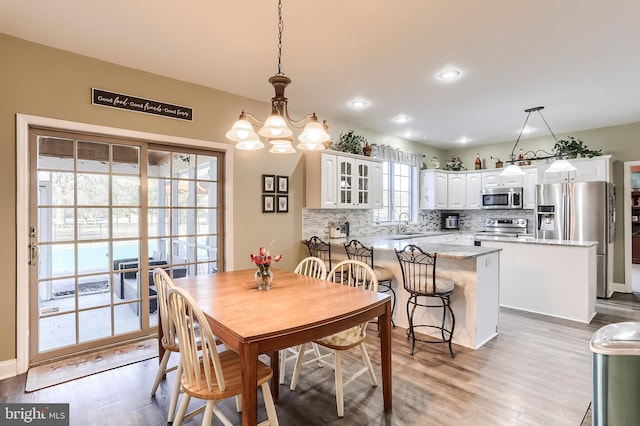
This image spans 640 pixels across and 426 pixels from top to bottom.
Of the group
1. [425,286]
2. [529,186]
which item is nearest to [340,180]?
[425,286]

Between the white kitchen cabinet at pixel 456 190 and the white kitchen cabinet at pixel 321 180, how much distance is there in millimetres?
3305

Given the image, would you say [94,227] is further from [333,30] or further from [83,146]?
[333,30]

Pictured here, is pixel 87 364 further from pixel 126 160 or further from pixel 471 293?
pixel 471 293

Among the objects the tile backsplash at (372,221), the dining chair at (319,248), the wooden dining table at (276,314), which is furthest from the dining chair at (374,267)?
the wooden dining table at (276,314)

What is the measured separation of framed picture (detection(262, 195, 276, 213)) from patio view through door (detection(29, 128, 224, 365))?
2.37ft

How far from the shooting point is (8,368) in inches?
106

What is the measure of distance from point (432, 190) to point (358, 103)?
303 centimetres

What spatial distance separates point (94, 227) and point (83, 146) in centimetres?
77

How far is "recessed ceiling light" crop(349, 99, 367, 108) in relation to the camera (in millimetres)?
4239

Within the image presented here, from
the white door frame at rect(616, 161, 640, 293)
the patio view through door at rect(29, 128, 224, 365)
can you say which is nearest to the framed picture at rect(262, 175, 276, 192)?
the patio view through door at rect(29, 128, 224, 365)

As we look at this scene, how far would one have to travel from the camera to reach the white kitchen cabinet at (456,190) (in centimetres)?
682

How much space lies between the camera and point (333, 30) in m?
2.59

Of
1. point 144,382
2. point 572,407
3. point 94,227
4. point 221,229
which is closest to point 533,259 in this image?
point 572,407

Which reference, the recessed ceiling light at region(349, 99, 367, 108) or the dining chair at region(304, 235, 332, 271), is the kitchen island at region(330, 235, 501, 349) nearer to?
the dining chair at region(304, 235, 332, 271)
